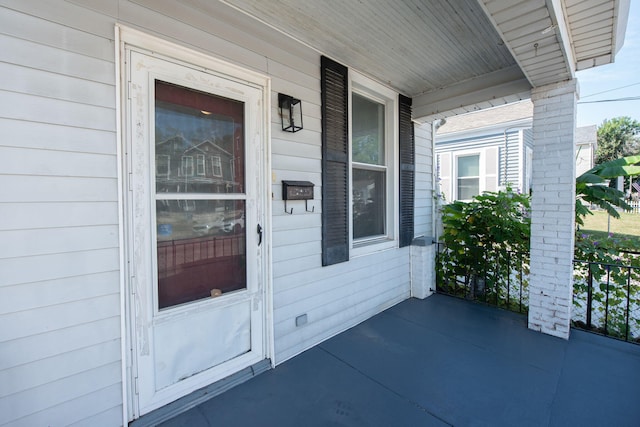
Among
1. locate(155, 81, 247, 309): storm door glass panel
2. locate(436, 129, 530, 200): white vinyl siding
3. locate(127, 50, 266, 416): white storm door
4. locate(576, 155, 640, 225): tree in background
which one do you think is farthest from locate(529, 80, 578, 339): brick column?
locate(436, 129, 530, 200): white vinyl siding

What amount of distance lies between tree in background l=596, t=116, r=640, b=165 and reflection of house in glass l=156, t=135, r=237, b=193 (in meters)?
30.6

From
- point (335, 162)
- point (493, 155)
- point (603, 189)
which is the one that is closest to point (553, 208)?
point (603, 189)

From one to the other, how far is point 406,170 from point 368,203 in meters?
0.75

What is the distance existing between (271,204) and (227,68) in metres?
1.06

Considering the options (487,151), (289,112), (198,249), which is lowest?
(198,249)

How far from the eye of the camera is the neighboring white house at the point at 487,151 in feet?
24.3

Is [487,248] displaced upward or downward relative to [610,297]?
upward

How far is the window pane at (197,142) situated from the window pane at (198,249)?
0.13 metres

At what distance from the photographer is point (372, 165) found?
11.5 feet

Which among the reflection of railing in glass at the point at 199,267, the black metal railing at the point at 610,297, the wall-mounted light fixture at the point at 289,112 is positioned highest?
the wall-mounted light fixture at the point at 289,112

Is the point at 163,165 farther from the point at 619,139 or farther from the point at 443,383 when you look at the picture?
the point at 619,139

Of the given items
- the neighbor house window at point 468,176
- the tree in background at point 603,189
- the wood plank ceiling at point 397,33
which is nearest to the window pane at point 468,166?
the neighbor house window at point 468,176

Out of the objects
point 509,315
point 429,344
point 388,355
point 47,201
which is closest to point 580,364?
point 509,315

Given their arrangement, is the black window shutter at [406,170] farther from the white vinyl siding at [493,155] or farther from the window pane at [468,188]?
the window pane at [468,188]
